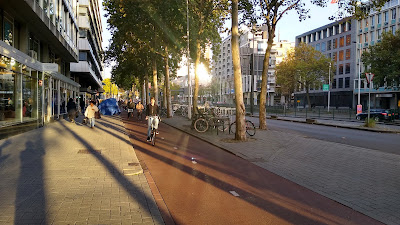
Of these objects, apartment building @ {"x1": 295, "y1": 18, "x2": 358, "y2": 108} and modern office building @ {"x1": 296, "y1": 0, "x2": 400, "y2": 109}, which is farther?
apartment building @ {"x1": 295, "y1": 18, "x2": 358, "y2": 108}

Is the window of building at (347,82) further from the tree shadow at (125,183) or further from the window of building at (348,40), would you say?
the tree shadow at (125,183)

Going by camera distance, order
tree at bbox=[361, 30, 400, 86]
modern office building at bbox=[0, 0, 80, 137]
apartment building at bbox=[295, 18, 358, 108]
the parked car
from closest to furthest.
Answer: modern office building at bbox=[0, 0, 80, 137] → the parked car → tree at bbox=[361, 30, 400, 86] → apartment building at bbox=[295, 18, 358, 108]

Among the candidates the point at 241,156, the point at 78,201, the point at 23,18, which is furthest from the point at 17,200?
the point at 23,18

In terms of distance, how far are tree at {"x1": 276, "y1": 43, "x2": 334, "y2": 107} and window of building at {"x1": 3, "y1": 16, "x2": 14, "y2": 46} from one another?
1699 inches

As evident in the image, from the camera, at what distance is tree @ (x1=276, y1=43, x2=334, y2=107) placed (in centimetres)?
5144

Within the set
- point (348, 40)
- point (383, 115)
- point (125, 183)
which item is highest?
point (348, 40)

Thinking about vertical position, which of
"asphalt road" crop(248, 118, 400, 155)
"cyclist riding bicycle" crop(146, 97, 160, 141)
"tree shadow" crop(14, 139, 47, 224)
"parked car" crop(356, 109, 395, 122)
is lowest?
"asphalt road" crop(248, 118, 400, 155)

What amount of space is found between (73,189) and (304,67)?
49.6 metres

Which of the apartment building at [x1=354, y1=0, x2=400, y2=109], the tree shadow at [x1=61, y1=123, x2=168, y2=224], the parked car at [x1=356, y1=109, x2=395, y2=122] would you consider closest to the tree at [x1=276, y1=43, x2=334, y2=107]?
the apartment building at [x1=354, y1=0, x2=400, y2=109]

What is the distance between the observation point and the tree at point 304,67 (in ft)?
169

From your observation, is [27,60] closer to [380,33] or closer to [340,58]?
[380,33]

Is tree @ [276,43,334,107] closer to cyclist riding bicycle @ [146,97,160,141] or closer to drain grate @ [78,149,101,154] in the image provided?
cyclist riding bicycle @ [146,97,160,141]

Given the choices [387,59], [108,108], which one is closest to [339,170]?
[108,108]

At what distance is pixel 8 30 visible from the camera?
14633 millimetres
